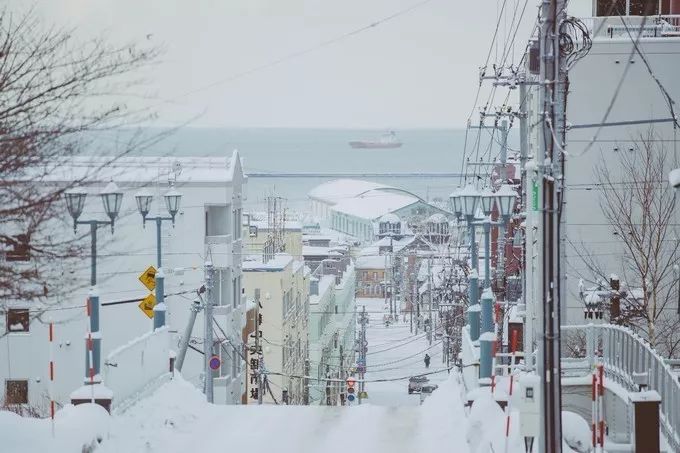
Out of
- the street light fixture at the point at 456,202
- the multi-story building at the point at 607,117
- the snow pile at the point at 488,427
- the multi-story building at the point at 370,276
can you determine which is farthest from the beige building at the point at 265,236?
the snow pile at the point at 488,427

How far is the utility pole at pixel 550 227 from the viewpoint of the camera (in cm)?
1116

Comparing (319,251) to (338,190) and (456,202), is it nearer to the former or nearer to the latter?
(456,202)

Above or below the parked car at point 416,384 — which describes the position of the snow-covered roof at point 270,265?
above

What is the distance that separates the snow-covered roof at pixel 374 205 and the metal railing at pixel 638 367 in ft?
393

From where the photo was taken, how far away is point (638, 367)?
1588cm

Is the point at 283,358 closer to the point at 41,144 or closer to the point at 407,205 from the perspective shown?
the point at 41,144

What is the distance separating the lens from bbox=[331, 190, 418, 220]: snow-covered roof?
142 metres

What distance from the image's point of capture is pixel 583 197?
3728 centimetres

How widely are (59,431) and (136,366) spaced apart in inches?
157

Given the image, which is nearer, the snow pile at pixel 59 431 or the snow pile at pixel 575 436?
the snow pile at pixel 59 431

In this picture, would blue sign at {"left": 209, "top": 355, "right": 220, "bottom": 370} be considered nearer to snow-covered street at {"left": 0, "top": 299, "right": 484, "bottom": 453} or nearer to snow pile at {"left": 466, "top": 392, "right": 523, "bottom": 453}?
snow-covered street at {"left": 0, "top": 299, "right": 484, "bottom": 453}

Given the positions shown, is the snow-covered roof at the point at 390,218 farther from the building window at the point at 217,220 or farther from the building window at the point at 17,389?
the building window at the point at 17,389

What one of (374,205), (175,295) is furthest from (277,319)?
(374,205)

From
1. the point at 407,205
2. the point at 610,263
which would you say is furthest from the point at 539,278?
the point at 407,205
